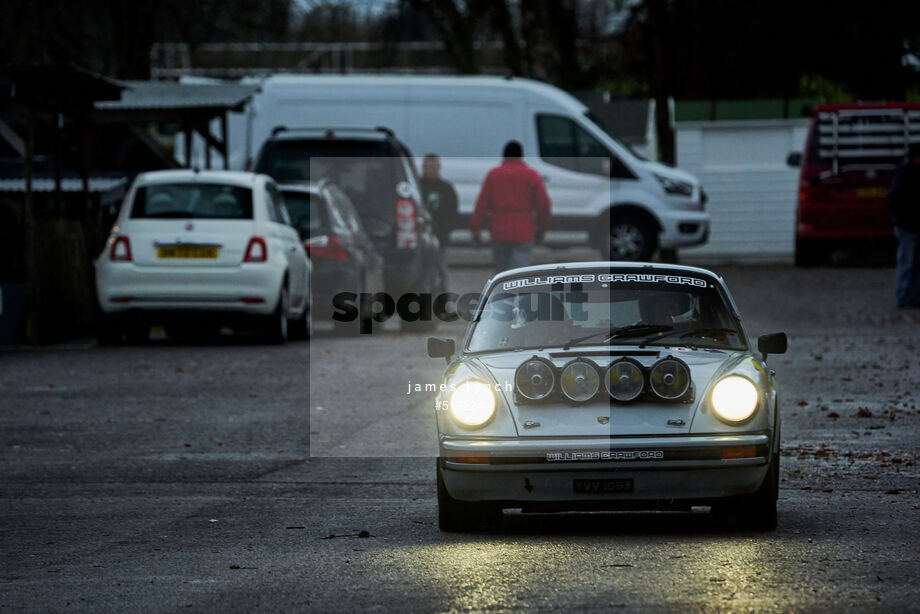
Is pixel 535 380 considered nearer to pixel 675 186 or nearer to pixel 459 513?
pixel 459 513

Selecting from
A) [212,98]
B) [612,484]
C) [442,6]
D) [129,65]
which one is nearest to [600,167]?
[212,98]

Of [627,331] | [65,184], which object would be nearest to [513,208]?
[65,184]

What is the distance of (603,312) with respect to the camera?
28.7ft

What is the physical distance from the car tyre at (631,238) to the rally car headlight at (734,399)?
67.8 ft

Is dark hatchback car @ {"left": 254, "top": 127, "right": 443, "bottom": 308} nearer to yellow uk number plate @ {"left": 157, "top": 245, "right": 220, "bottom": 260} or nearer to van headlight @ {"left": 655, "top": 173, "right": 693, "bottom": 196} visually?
yellow uk number plate @ {"left": 157, "top": 245, "right": 220, "bottom": 260}

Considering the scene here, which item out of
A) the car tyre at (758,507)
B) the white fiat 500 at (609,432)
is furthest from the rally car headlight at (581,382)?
the car tyre at (758,507)

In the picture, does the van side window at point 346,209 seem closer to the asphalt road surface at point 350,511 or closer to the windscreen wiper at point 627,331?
the asphalt road surface at point 350,511

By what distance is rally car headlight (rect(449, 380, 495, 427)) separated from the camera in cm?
786

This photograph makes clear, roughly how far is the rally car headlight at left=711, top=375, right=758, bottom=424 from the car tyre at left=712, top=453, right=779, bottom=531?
263 millimetres

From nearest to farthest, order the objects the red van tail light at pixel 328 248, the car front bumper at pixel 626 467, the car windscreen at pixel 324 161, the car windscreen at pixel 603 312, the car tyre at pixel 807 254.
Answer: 1. the car front bumper at pixel 626 467
2. the car windscreen at pixel 603 312
3. the red van tail light at pixel 328 248
4. the car windscreen at pixel 324 161
5. the car tyre at pixel 807 254

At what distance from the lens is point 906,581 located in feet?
21.6

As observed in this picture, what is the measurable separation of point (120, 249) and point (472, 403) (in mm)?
10986

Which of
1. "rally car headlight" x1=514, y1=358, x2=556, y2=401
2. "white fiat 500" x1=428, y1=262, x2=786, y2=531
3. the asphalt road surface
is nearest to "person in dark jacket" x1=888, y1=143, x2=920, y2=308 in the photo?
the asphalt road surface

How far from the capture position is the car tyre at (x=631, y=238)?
2852 centimetres
